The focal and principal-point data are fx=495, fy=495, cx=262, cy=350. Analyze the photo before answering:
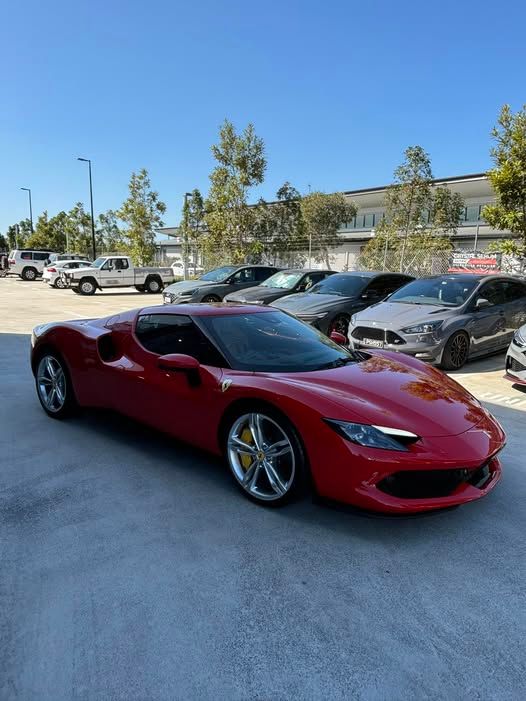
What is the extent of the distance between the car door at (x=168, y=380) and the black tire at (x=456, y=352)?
465cm

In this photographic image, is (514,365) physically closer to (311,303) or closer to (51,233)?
(311,303)

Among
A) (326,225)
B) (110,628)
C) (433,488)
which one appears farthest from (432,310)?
(326,225)

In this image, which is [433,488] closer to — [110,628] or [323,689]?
[323,689]

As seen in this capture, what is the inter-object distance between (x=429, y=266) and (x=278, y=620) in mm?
16925

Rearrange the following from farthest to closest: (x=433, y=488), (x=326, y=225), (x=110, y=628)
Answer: (x=326, y=225) → (x=433, y=488) → (x=110, y=628)

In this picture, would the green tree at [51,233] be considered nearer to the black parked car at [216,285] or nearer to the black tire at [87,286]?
the black tire at [87,286]

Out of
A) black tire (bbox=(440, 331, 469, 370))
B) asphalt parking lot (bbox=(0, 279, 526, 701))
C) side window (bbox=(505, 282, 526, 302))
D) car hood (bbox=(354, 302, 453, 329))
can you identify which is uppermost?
side window (bbox=(505, 282, 526, 302))

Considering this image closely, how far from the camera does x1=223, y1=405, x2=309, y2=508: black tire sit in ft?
9.38

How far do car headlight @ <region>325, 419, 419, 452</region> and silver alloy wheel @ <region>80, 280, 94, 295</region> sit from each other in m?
21.6

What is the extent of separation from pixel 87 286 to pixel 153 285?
3168 millimetres

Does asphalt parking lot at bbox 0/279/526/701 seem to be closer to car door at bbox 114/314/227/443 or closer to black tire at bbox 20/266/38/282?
car door at bbox 114/314/227/443


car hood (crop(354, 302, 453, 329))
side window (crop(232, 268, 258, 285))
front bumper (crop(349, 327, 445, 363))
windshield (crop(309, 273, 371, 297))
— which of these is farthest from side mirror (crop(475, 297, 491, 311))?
side window (crop(232, 268, 258, 285))

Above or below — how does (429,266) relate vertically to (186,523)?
above

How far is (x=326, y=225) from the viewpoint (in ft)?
96.6
